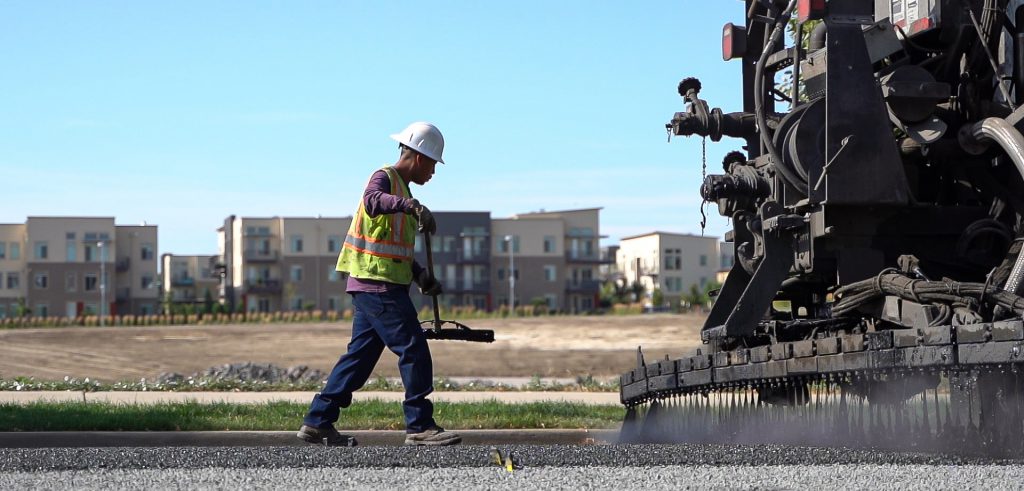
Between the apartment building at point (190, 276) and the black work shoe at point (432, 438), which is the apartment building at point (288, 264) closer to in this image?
the apartment building at point (190, 276)

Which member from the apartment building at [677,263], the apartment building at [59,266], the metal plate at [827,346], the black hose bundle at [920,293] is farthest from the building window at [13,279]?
the metal plate at [827,346]

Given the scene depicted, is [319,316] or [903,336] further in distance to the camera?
[319,316]

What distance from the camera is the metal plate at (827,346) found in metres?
7.53

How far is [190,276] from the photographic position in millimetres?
119188

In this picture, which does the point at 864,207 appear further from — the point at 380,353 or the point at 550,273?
the point at 550,273

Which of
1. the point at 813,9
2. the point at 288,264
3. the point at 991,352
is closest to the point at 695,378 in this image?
the point at 813,9

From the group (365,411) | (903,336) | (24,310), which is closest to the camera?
(903,336)

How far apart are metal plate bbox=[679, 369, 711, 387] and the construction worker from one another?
1716 mm

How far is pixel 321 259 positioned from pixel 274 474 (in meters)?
93.1

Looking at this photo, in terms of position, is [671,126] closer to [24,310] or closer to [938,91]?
[938,91]

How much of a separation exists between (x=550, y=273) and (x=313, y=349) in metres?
59.2

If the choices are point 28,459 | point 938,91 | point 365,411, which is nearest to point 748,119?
point 938,91

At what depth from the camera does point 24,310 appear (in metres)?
85.6

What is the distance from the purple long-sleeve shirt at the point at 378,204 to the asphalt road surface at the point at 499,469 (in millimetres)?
1192
